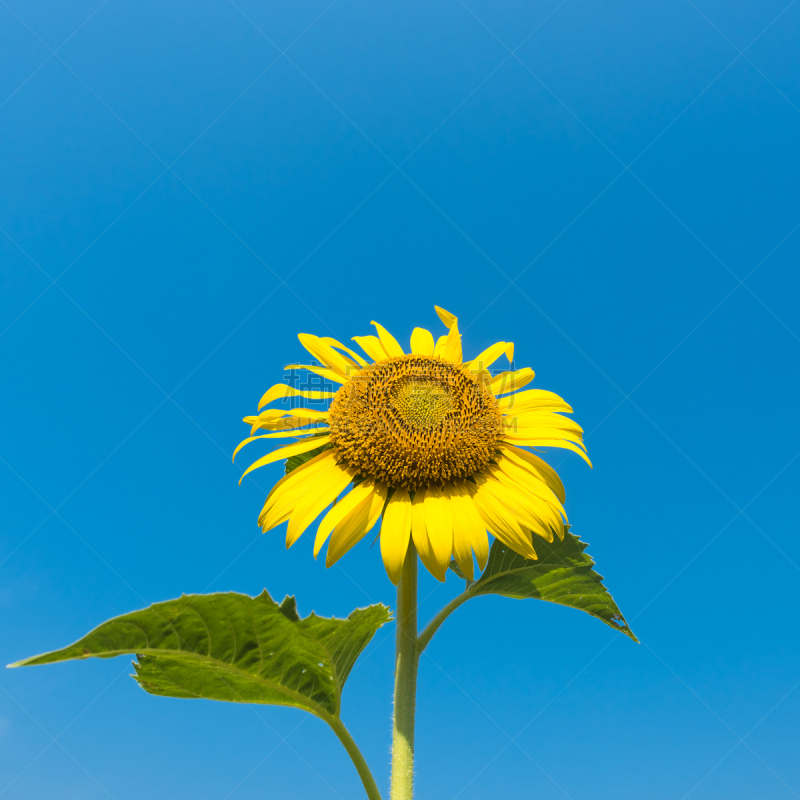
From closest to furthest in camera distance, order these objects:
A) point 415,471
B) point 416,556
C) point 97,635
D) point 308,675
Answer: point 97,635 → point 308,675 → point 416,556 → point 415,471

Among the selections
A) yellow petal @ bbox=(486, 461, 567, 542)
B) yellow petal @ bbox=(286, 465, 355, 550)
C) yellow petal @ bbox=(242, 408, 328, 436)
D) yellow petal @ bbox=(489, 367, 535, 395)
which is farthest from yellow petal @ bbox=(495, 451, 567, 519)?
yellow petal @ bbox=(242, 408, 328, 436)

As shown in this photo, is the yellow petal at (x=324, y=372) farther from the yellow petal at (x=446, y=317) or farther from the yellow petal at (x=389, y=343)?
the yellow petal at (x=446, y=317)

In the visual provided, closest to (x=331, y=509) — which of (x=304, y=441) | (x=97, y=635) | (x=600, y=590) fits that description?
(x=304, y=441)

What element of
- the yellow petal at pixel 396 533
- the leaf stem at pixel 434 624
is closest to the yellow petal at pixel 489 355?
the yellow petal at pixel 396 533

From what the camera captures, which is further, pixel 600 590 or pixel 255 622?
pixel 600 590

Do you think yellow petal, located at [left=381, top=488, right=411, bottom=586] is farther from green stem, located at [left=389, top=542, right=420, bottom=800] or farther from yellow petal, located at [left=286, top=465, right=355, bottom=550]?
yellow petal, located at [left=286, top=465, right=355, bottom=550]

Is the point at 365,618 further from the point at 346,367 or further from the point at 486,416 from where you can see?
the point at 346,367

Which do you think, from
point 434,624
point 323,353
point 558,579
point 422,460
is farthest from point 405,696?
point 323,353
